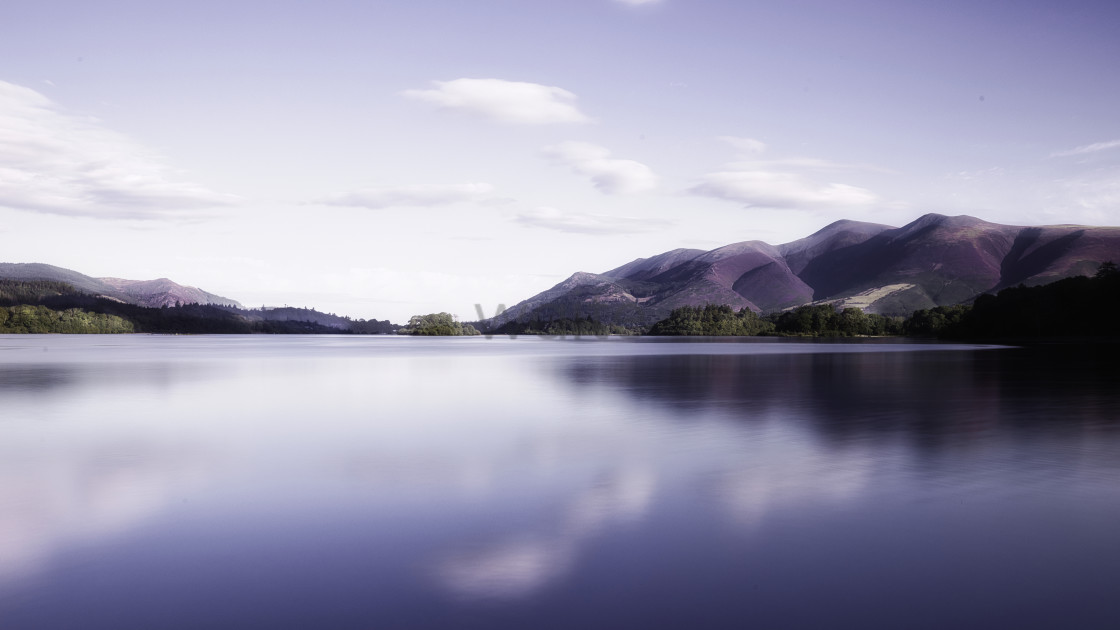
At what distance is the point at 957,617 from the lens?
725 cm

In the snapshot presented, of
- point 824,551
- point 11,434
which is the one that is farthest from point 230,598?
point 11,434

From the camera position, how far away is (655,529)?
10.5 m

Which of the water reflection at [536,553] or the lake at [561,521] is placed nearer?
the lake at [561,521]

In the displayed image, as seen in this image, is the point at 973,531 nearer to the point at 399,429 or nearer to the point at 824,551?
the point at 824,551

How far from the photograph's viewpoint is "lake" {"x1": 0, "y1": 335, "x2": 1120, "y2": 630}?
7555mm

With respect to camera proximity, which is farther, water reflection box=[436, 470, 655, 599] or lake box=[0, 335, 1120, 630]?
water reflection box=[436, 470, 655, 599]

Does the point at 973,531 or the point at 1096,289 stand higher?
the point at 1096,289

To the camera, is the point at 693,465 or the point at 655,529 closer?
the point at 655,529

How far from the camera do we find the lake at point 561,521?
297 inches

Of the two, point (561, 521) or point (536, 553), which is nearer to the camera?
point (536, 553)

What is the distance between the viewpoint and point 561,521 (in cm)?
1102

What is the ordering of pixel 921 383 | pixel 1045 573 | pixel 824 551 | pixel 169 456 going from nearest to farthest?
pixel 1045 573
pixel 824 551
pixel 169 456
pixel 921 383

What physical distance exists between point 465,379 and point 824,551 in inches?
1483

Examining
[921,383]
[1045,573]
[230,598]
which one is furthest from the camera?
[921,383]
